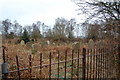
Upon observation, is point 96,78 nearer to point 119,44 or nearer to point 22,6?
point 119,44

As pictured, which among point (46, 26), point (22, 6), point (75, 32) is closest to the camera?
point (22, 6)

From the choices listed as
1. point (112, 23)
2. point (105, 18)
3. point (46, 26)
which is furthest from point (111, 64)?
point (46, 26)

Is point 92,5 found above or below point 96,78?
above

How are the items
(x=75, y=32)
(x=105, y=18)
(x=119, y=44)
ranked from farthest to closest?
1. (x=75, y=32)
2. (x=105, y=18)
3. (x=119, y=44)

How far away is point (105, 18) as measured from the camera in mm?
5773

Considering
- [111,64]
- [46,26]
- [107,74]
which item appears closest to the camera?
[107,74]

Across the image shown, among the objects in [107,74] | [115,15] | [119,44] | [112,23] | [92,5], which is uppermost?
[92,5]

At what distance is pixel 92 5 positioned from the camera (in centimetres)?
611

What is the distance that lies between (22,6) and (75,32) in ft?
75.6

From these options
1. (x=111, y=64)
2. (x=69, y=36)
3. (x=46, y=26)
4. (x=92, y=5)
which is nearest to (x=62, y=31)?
(x=69, y=36)

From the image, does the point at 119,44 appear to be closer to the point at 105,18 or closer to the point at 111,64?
the point at 111,64

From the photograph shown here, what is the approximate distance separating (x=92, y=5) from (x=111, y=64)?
275 cm

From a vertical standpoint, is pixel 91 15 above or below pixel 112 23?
above

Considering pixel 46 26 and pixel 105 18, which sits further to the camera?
pixel 46 26
